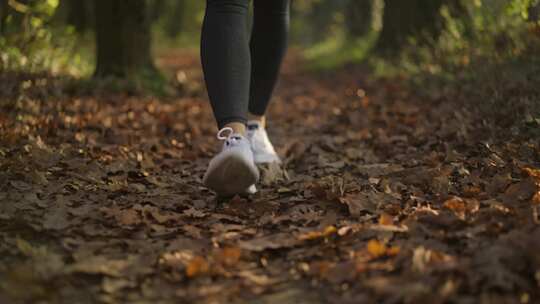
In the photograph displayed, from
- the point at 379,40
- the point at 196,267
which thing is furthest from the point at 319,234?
the point at 379,40

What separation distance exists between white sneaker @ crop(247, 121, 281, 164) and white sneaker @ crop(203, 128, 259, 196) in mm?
435

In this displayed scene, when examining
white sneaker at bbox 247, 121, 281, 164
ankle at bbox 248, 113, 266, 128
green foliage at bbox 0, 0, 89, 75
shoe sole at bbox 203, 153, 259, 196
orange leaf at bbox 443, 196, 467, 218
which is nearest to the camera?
orange leaf at bbox 443, 196, 467, 218

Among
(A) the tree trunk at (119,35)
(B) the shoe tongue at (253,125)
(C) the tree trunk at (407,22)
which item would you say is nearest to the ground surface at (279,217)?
(B) the shoe tongue at (253,125)

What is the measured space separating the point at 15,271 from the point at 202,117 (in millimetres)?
3618

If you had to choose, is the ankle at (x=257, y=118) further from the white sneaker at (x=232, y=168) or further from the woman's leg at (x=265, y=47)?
the white sneaker at (x=232, y=168)

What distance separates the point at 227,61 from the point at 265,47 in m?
0.62

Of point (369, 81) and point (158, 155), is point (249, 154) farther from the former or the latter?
point (369, 81)

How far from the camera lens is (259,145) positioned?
103 inches

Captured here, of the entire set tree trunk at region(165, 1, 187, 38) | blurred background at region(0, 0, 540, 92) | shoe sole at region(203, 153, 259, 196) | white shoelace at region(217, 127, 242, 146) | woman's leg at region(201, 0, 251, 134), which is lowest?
shoe sole at region(203, 153, 259, 196)

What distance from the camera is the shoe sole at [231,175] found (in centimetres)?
201

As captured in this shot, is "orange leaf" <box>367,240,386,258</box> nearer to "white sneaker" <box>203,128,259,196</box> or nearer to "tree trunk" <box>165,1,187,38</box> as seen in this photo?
"white sneaker" <box>203,128,259,196</box>

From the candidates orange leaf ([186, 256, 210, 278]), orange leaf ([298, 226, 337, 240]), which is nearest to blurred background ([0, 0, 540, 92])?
orange leaf ([298, 226, 337, 240])

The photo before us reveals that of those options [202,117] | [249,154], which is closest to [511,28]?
[202,117]

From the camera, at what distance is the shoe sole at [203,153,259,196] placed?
201 cm
